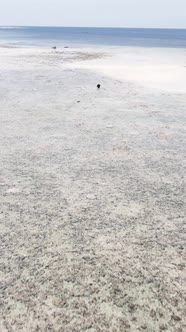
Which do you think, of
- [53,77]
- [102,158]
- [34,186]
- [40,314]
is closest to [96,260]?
[40,314]

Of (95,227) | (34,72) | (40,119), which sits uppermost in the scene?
(95,227)

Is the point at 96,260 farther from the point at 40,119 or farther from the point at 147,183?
the point at 40,119

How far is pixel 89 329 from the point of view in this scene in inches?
118

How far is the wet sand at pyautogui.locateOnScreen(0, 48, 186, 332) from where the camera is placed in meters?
3.22

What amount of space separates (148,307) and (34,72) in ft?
62.9

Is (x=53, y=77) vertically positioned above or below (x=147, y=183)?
below

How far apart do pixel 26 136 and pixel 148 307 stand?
234 inches

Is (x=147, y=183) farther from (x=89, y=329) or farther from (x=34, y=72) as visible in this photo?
(x=34, y=72)

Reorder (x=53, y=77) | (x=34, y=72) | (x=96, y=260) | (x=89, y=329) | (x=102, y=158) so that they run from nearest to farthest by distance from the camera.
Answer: (x=89, y=329) < (x=96, y=260) < (x=102, y=158) < (x=53, y=77) < (x=34, y=72)

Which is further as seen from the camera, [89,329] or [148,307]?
[148,307]

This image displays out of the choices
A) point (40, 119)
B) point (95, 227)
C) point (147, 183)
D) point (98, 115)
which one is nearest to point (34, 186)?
point (95, 227)

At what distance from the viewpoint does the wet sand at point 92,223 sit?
322 cm

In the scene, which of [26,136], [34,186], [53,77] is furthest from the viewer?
[53,77]

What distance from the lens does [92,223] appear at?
4.67 m
